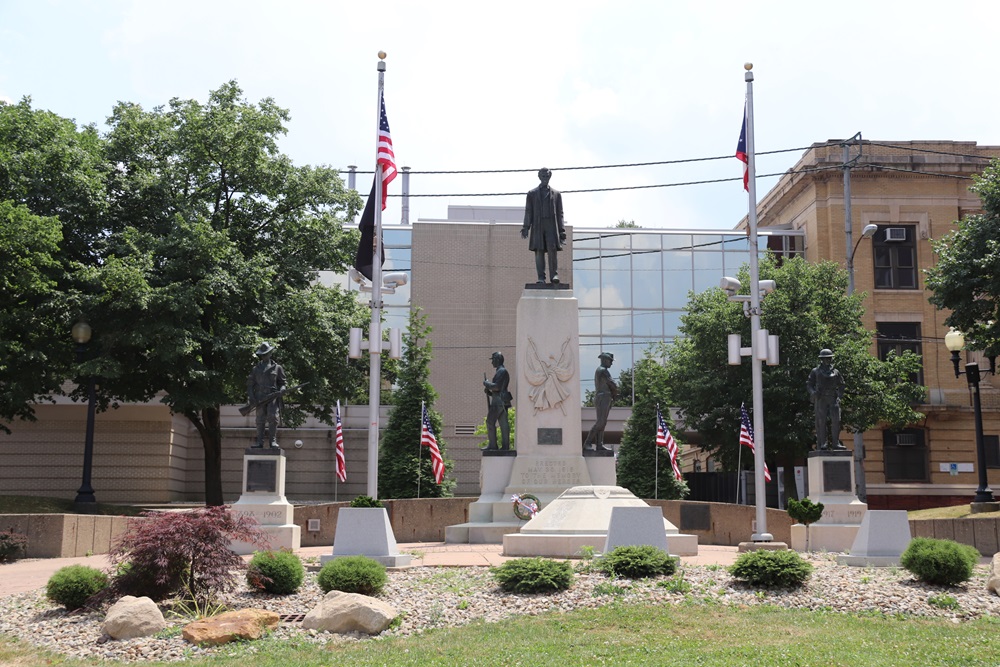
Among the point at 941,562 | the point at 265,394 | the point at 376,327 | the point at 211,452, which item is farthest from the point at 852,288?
the point at 941,562

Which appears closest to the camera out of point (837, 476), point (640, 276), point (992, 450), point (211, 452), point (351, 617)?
point (351, 617)

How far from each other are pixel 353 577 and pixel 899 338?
135ft

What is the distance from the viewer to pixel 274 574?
13.4 meters

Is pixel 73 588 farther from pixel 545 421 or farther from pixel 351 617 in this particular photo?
pixel 545 421

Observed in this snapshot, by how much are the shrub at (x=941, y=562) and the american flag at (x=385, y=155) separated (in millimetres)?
12689

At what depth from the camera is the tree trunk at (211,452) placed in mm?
32562

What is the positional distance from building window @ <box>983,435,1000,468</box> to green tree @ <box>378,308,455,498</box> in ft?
82.1

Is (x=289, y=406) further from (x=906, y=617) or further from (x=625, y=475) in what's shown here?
(x=906, y=617)

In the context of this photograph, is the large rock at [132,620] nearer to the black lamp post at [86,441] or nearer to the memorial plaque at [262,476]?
the memorial plaque at [262,476]

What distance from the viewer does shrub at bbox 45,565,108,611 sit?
13.1m

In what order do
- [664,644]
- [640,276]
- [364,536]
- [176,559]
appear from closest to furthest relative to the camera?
1. [664,644]
2. [176,559]
3. [364,536]
4. [640,276]

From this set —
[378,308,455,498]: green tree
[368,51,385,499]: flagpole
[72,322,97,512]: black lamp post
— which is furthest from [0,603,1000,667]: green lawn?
[378,308,455,498]: green tree

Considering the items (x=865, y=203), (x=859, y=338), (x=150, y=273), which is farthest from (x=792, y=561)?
(x=865, y=203)

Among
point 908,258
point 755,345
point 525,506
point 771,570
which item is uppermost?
point 908,258
